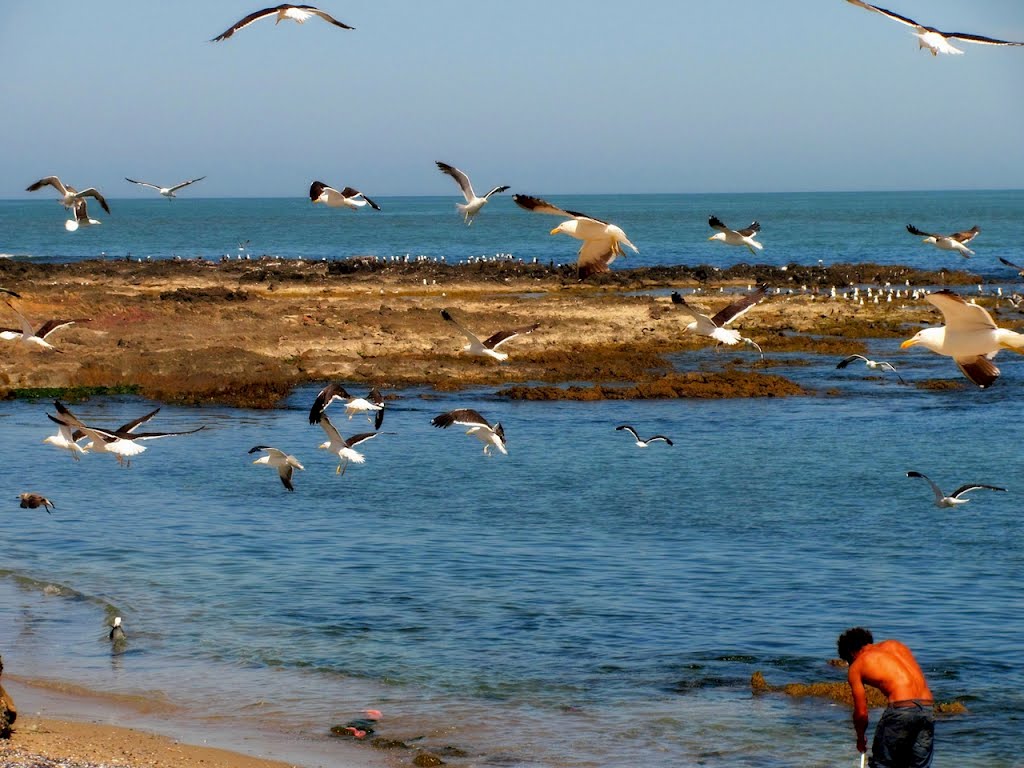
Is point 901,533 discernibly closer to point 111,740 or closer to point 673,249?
point 111,740

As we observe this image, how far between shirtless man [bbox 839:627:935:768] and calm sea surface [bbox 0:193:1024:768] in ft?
9.69

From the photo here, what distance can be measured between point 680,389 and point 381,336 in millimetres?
9085

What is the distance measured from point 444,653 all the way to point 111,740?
14.4ft

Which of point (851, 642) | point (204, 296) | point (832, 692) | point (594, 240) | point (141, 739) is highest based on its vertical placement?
point (594, 240)

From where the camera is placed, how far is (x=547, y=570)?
61.3 ft

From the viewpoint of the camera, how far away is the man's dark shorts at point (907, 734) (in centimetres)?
879

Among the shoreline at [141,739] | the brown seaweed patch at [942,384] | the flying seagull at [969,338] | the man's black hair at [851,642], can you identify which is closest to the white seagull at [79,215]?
the shoreline at [141,739]

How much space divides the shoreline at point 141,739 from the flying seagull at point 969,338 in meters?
5.81

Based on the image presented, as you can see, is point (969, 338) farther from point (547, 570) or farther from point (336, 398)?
point (547, 570)

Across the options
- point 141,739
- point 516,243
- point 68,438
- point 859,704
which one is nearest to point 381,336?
point 68,438

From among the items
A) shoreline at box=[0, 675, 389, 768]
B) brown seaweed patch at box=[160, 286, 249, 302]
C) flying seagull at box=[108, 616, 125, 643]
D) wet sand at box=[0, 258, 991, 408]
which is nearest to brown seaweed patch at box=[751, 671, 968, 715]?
shoreline at box=[0, 675, 389, 768]

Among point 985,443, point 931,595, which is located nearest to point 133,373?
point 985,443

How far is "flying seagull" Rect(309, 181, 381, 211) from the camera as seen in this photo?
1483 cm

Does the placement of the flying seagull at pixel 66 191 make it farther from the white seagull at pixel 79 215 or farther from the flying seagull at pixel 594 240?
the flying seagull at pixel 594 240
